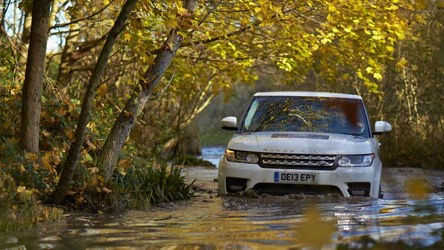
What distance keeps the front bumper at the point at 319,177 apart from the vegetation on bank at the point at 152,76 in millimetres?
1194

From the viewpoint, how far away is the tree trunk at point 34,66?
9797mm

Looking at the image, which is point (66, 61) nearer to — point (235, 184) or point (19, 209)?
point (235, 184)

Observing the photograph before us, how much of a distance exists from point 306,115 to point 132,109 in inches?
98.6

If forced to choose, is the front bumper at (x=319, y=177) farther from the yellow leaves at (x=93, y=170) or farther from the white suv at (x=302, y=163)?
the yellow leaves at (x=93, y=170)

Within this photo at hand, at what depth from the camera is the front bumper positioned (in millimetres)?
10133

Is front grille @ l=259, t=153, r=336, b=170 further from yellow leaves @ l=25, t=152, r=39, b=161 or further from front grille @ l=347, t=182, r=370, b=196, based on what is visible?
yellow leaves @ l=25, t=152, r=39, b=161

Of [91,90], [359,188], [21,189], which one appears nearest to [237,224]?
[91,90]

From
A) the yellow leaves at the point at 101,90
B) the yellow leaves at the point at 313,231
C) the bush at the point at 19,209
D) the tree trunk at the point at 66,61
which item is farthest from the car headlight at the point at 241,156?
the yellow leaves at the point at 313,231

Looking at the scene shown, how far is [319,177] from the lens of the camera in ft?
33.2

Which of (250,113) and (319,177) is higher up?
(250,113)

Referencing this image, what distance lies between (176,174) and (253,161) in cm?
152

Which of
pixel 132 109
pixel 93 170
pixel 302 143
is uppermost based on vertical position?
pixel 132 109

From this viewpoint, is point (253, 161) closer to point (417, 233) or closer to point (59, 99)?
point (59, 99)

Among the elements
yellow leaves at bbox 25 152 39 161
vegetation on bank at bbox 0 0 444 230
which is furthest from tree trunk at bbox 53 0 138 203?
yellow leaves at bbox 25 152 39 161
